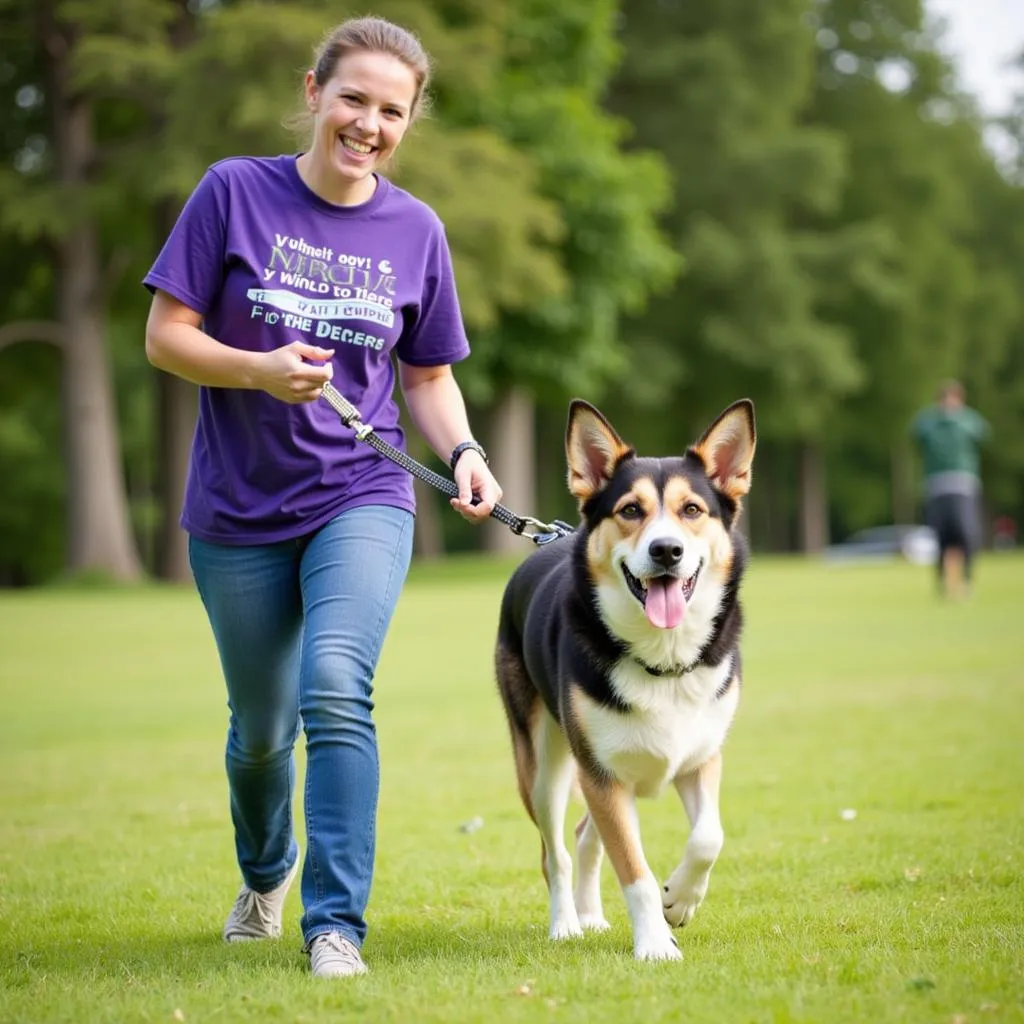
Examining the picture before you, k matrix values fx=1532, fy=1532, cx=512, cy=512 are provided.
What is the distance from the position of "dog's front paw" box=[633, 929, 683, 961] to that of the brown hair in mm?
2715

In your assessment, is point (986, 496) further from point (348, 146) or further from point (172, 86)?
point (348, 146)

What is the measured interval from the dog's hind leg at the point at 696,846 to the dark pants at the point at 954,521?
15779 millimetres

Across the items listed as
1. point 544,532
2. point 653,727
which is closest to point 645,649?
point 653,727

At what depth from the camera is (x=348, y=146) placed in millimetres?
4793

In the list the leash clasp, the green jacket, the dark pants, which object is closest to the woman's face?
the leash clasp

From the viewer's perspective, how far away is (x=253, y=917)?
5.22 meters

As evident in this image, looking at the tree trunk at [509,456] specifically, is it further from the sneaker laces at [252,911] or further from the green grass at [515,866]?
the sneaker laces at [252,911]

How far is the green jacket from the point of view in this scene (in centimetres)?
2027

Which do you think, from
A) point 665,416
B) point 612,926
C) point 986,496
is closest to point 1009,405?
point 986,496

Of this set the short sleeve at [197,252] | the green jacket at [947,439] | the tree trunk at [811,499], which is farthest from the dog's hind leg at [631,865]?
the tree trunk at [811,499]

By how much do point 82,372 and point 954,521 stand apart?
638 inches

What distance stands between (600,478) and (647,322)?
35855 mm

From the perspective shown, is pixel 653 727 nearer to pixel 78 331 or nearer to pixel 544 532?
pixel 544 532

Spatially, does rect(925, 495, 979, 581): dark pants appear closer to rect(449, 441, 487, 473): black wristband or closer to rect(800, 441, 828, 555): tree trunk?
rect(449, 441, 487, 473): black wristband
